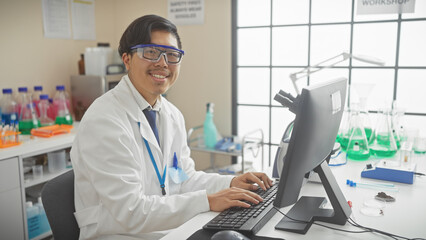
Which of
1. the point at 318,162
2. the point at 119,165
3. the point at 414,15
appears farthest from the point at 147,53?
the point at 414,15

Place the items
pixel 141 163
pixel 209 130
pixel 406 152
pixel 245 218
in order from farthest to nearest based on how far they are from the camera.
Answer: pixel 209 130, pixel 406 152, pixel 141 163, pixel 245 218

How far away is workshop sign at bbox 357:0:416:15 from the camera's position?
242cm

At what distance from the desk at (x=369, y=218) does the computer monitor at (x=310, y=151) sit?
0.04m

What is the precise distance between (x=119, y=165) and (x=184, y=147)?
20.7 inches

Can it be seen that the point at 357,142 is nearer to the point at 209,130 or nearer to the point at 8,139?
the point at 209,130

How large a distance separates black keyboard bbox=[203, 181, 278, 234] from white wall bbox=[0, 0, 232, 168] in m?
1.98

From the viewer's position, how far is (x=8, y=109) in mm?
2590

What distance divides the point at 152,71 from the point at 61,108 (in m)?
1.62

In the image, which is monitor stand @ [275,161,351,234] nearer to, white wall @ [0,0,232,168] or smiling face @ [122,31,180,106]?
smiling face @ [122,31,180,106]

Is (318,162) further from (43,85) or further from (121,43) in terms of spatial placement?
(43,85)

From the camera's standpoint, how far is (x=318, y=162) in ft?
3.67

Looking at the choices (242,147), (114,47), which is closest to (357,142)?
(242,147)

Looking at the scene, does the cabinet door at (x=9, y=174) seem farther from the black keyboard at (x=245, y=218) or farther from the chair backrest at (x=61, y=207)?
the black keyboard at (x=245, y=218)

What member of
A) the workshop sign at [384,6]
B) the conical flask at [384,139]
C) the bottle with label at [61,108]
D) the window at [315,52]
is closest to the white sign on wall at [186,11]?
the window at [315,52]
